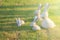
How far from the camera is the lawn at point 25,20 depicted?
1025 mm

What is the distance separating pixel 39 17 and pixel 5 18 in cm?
23

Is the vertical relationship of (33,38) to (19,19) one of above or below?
below

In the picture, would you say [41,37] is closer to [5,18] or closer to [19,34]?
[19,34]

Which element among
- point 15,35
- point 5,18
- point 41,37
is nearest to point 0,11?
point 5,18

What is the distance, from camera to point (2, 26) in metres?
1.06

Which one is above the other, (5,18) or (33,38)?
(5,18)

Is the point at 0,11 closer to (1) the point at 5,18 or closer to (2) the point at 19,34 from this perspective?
(1) the point at 5,18

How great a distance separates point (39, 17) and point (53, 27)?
0.11 meters

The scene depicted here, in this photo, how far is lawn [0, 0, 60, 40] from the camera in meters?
1.03

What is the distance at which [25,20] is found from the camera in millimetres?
1078

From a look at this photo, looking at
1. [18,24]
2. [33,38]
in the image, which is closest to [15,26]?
[18,24]

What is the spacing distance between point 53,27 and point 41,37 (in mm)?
108

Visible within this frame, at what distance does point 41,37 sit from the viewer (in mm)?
1018

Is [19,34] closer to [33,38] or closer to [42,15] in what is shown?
[33,38]
